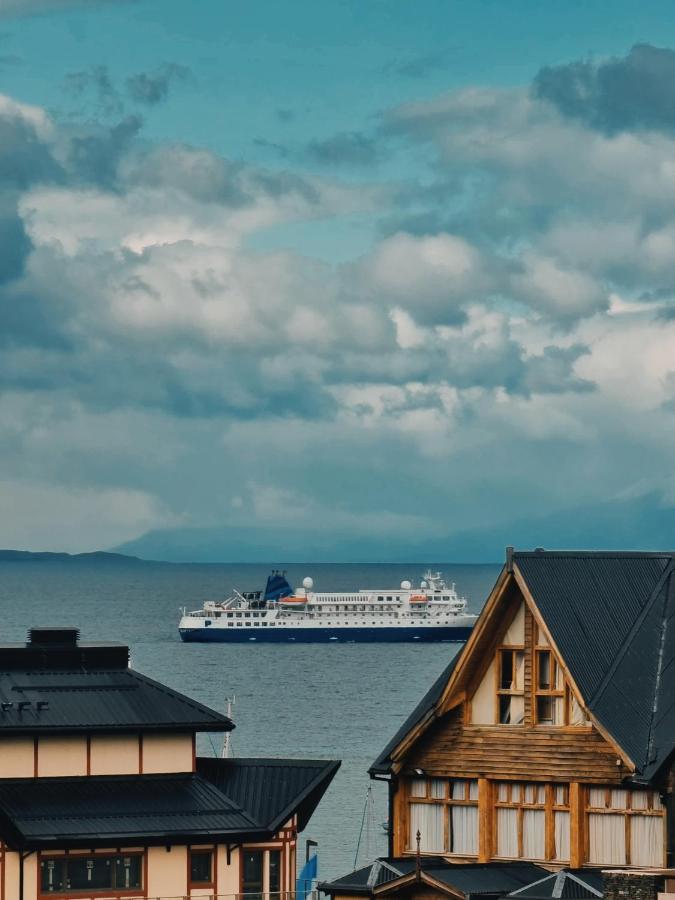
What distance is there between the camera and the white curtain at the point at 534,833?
30.8 m

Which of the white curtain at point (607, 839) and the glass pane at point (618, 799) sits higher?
the glass pane at point (618, 799)

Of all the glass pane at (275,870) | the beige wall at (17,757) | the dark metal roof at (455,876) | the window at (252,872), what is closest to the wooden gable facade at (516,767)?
the dark metal roof at (455,876)

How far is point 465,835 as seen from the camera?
31.5 meters

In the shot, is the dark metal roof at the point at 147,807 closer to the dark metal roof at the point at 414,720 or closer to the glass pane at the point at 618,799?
the dark metal roof at the point at 414,720

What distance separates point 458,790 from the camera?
31.6m

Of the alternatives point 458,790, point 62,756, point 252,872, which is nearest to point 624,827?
point 458,790

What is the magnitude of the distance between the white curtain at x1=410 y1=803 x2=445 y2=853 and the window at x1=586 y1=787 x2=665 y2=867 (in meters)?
2.69

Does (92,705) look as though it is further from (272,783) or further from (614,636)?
(614,636)

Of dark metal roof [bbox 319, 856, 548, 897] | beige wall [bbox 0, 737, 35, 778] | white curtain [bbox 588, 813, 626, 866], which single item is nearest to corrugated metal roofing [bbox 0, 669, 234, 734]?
beige wall [bbox 0, 737, 35, 778]

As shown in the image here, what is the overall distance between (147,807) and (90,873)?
5.45ft

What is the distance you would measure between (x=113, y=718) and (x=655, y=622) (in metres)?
11.8

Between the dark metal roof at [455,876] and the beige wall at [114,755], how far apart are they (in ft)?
28.8

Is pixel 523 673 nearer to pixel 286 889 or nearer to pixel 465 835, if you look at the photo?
pixel 465 835

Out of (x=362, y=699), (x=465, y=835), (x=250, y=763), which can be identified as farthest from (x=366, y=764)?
(x=465, y=835)
